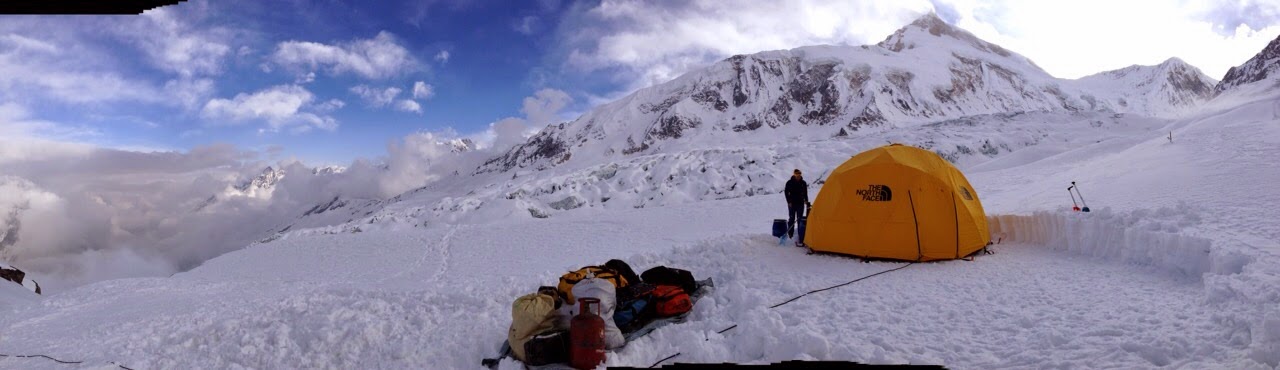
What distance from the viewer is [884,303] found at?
654 cm

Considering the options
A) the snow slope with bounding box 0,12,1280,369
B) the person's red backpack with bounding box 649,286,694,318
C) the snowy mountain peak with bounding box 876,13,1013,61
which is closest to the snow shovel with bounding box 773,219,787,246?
the snow slope with bounding box 0,12,1280,369

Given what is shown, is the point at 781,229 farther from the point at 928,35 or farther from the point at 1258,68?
the point at 928,35

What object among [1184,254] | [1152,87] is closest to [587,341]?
[1184,254]

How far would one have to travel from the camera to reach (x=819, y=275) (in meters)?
8.31

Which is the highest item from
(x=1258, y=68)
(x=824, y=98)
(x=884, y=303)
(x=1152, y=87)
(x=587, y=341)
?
(x=824, y=98)

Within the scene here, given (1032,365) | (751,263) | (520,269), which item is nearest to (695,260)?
(751,263)

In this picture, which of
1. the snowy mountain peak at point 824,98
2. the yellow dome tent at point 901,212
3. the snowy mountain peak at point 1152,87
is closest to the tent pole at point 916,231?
the yellow dome tent at point 901,212

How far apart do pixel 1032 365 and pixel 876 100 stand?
112086 mm

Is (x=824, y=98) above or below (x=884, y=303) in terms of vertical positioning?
above

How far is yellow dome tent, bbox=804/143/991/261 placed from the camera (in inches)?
351

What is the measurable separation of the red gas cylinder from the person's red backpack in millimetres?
1346

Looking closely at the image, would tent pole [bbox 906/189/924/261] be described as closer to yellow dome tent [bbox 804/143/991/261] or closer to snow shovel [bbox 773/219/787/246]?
yellow dome tent [bbox 804/143/991/261]

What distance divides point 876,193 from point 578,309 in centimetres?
558

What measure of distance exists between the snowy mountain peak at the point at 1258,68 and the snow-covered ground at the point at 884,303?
11401cm
